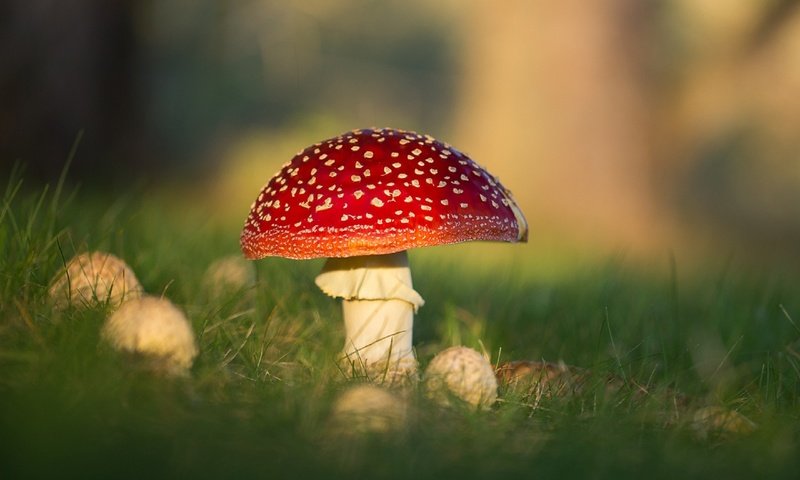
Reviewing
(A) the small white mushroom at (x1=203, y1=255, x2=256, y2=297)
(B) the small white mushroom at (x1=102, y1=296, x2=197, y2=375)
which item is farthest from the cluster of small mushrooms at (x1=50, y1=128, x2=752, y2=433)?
(A) the small white mushroom at (x1=203, y1=255, x2=256, y2=297)

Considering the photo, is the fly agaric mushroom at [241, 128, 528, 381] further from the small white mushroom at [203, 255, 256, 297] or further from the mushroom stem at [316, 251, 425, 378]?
the small white mushroom at [203, 255, 256, 297]

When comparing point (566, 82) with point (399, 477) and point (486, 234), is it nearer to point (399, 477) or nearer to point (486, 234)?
point (486, 234)

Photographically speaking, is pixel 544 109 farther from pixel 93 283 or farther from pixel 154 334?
pixel 154 334

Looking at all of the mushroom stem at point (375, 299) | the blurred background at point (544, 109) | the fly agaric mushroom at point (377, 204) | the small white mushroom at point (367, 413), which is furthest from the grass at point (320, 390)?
the blurred background at point (544, 109)

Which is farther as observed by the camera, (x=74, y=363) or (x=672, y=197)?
(x=672, y=197)

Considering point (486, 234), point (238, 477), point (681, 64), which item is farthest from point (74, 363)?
point (681, 64)
